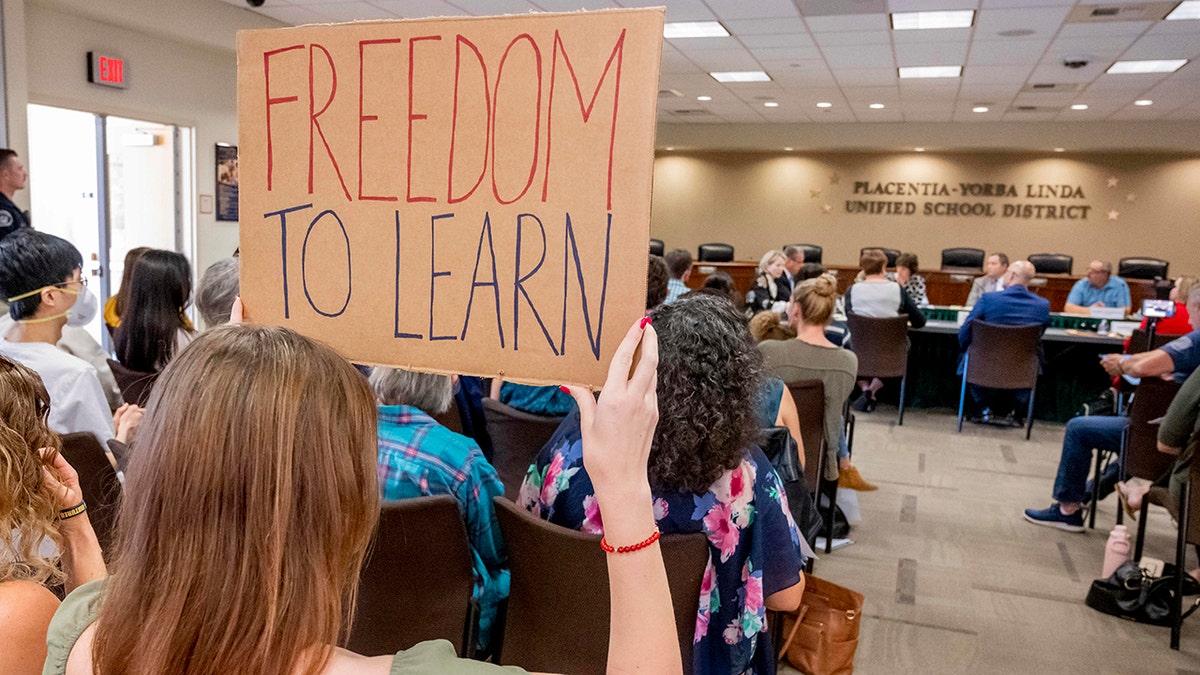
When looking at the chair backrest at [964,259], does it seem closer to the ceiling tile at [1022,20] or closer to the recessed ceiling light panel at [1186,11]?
the ceiling tile at [1022,20]

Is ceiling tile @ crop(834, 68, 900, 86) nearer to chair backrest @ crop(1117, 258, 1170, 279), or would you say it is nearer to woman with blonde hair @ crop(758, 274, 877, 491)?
chair backrest @ crop(1117, 258, 1170, 279)

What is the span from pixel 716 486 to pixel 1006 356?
472 centimetres

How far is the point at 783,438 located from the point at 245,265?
5.37ft

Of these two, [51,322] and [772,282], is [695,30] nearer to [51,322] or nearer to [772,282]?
[772,282]

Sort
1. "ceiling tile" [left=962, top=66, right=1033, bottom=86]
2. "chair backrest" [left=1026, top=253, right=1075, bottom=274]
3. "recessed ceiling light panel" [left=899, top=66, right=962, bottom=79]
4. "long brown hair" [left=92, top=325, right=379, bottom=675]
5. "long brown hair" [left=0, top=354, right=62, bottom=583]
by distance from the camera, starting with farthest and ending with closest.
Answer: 1. "chair backrest" [left=1026, top=253, right=1075, bottom=274]
2. "recessed ceiling light panel" [left=899, top=66, right=962, bottom=79]
3. "ceiling tile" [left=962, top=66, right=1033, bottom=86]
4. "long brown hair" [left=0, top=354, right=62, bottom=583]
5. "long brown hair" [left=92, top=325, right=379, bottom=675]

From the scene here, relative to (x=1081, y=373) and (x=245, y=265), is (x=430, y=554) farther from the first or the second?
(x=1081, y=373)

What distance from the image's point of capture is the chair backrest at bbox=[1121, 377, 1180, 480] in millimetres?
3246

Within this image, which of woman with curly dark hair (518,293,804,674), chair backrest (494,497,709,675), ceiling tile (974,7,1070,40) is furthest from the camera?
ceiling tile (974,7,1070,40)

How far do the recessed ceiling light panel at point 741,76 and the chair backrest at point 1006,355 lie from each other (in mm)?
3738

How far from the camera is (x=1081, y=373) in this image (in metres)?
6.05

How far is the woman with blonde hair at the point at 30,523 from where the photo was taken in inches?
35.9

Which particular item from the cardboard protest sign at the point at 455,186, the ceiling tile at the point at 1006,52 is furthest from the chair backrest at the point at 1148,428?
the ceiling tile at the point at 1006,52

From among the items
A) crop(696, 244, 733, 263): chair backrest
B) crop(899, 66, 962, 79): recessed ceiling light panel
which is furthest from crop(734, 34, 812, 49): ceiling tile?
crop(696, 244, 733, 263): chair backrest

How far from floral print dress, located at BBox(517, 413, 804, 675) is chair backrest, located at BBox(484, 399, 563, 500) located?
0.93 m
